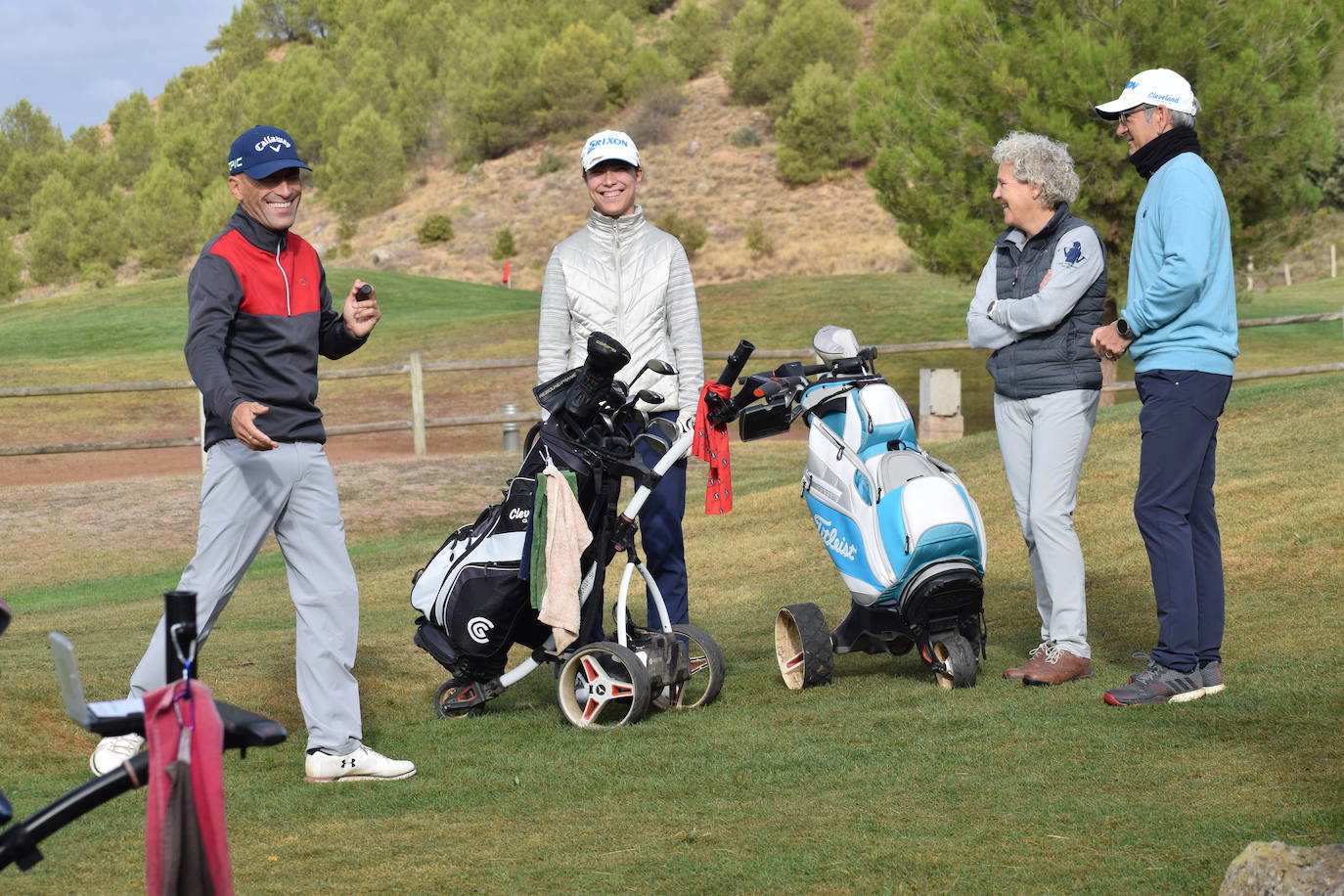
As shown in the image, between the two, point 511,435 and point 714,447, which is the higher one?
point 714,447

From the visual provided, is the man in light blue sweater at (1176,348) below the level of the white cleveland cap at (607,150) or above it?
below

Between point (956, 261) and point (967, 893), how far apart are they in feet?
74.2

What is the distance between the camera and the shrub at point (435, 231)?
6297 centimetres

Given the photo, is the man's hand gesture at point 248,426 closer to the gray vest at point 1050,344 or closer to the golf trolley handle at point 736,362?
the golf trolley handle at point 736,362

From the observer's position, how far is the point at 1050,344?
623 cm

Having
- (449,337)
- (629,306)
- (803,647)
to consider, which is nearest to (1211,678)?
(803,647)

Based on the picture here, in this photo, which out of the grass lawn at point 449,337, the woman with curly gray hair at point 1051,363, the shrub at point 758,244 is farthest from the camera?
the shrub at point 758,244

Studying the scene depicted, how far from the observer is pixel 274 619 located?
10.1 meters

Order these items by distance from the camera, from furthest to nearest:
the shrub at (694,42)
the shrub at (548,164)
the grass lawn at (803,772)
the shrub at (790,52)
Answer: the shrub at (694,42) < the shrub at (790,52) < the shrub at (548,164) < the grass lawn at (803,772)

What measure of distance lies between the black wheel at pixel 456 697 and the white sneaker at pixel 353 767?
41.3 inches

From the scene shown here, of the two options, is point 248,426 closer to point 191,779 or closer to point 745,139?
point 191,779

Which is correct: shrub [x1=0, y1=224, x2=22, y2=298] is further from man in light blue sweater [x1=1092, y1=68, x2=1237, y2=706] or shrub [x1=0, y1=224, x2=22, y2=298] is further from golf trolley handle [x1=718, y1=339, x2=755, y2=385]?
man in light blue sweater [x1=1092, y1=68, x2=1237, y2=706]

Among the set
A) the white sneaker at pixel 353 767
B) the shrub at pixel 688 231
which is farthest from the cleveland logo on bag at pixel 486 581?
the shrub at pixel 688 231

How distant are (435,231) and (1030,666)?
58692 mm
